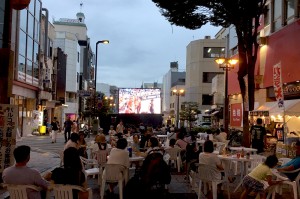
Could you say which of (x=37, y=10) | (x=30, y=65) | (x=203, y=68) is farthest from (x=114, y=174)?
(x=203, y=68)

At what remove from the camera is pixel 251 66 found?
18.7 m

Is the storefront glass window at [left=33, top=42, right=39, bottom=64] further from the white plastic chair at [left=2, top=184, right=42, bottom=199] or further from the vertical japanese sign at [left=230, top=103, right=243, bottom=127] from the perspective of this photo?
the white plastic chair at [left=2, top=184, right=42, bottom=199]

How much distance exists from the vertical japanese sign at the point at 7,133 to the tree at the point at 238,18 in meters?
11.2

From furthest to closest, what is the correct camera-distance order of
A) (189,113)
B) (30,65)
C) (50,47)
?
(189,113) → (50,47) → (30,65)

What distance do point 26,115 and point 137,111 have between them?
34.2 feet

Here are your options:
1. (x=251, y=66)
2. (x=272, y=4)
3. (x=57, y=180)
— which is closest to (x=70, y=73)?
(x=272, y=4)

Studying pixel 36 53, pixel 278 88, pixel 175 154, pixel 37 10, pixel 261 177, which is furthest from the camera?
pixel 37 10

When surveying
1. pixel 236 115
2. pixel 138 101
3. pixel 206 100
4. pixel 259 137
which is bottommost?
pixel 259 137

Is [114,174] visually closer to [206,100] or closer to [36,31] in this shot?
[36,31]

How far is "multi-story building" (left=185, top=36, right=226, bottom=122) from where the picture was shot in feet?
186

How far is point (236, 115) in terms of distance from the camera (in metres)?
33.5

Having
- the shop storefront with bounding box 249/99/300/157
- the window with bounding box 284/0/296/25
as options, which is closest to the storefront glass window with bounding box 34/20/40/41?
the shop storefront with bounding box 249/99/300/157

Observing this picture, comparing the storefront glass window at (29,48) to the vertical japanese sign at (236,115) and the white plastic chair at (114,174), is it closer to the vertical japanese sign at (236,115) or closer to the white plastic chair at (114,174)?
the vertical japanese sign at (236,115)

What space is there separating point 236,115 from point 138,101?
10.6 meters
